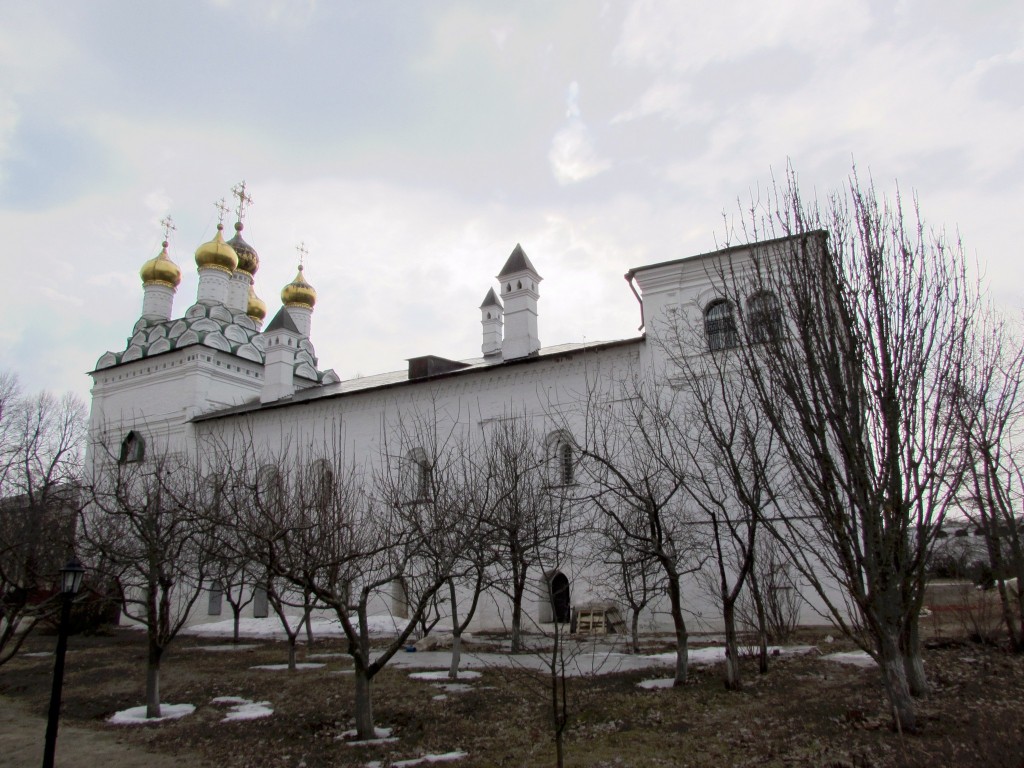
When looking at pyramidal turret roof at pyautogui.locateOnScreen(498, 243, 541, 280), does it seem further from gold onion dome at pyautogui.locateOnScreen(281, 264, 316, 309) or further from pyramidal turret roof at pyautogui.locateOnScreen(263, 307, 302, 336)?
gold onion dome at pyautogui.locateOnScreen(281, 264, 316, 309)

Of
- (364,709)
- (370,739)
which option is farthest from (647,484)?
(370,739)

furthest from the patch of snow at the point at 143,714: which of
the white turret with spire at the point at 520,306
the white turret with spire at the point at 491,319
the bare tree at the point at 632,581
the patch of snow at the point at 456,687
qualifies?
the white turret with spire at the point at 491,319

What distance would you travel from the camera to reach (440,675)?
10.6 meters

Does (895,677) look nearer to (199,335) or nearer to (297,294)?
(199,335)

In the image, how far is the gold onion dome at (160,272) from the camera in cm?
2858

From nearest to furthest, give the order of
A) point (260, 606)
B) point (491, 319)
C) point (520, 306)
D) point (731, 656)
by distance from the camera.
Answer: point (731, 656) → point (520, 306) → point (260, 606) → point (491, 319)

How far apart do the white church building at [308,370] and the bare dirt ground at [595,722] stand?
363cm

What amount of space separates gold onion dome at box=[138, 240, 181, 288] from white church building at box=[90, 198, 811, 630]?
0.19 ft

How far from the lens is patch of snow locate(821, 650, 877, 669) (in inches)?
365

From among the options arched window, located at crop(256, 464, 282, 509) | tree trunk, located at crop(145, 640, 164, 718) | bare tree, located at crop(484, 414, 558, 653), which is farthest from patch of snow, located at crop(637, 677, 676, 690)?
tree trunk, located at crop(145, 640, 164, 718)

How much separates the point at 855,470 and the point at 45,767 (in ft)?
24.7

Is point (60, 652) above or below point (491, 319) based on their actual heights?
below

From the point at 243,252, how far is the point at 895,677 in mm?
29377

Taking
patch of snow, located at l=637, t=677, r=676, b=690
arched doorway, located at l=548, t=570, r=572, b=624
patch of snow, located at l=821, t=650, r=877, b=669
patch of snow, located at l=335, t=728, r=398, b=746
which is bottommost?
patch of snow, located at l=335, t=728, r=398, b=746
